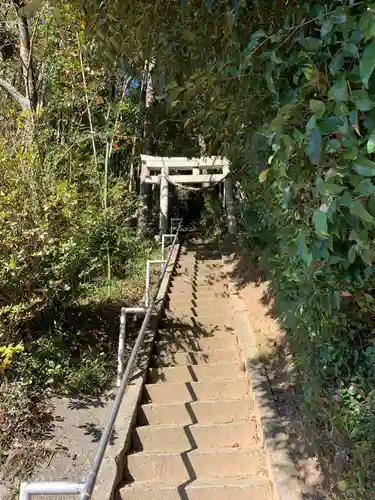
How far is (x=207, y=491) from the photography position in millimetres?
2949

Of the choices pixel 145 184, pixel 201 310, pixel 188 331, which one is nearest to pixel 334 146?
pixel 188 331

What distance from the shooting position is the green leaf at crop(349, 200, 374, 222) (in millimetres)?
1067

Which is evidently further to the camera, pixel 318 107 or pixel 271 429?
pixel 271 429

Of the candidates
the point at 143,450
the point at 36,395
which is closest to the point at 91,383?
the point at 36,395

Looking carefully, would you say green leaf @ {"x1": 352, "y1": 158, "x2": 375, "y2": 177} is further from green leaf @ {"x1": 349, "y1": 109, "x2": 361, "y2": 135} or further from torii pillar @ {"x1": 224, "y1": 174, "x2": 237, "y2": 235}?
torii pillar @ {"x1": 224, "y1": 174, "x2": 237, "y2": 235}

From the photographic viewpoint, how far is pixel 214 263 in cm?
935

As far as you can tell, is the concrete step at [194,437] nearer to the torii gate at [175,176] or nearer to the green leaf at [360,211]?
the green leaf at [360,211]

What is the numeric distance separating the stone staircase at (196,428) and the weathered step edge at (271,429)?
6.3 inches

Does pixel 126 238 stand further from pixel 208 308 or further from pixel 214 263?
pixel 208 308

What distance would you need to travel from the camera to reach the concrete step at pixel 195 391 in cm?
407

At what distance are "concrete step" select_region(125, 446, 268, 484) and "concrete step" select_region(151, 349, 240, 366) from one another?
153cm

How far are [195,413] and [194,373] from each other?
649mm

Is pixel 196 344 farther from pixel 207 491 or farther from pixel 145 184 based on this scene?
pixel 145 184

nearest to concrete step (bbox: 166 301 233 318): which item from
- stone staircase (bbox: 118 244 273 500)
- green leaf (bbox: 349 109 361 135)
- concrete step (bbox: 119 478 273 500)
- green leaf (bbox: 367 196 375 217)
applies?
stone staircase (bbox: 118 244 273 500)
